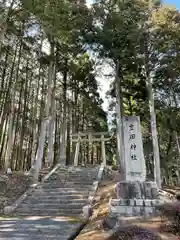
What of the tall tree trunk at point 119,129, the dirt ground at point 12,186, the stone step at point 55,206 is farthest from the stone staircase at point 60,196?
the tall tree trunk at point 119,129

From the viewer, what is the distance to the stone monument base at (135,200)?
6301 mm

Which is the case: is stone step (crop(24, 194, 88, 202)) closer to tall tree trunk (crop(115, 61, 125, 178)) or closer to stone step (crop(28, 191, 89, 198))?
stone step (crop(28, 191, 89, 198))

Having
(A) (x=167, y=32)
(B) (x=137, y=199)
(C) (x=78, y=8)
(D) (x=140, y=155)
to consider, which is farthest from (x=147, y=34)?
(B) (x=137, y=199)

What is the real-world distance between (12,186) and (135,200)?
5613 millimetres

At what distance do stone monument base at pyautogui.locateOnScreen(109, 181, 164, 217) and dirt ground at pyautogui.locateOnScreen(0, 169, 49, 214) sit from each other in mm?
4016

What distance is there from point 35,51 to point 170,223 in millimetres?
11564

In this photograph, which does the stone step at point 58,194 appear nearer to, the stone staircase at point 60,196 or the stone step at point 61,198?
the stone staircase at point 60,196

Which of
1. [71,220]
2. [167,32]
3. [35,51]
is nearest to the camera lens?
[71,220]

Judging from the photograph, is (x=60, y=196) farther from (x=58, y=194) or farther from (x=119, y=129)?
(x=119, y=129)

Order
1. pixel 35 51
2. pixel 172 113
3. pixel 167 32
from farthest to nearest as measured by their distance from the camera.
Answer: pixel 172 113, pixel 35 51, pixel 167 32

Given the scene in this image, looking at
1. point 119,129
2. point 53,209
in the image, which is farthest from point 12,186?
point 119,129

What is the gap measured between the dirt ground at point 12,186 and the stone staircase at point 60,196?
20.0 inches

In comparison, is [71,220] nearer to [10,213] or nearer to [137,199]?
[137,199]

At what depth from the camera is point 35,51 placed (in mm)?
14383
